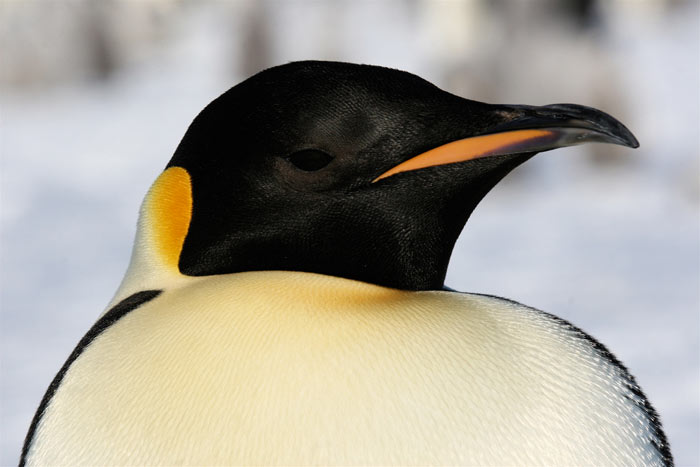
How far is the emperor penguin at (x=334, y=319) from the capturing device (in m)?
1.12

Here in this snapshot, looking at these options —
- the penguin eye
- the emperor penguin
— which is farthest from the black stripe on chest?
the penguin eye

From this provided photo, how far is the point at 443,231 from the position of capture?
1338mm

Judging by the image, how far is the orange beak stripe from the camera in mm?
1248

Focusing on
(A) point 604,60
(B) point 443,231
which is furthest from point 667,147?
(B) point 443,231

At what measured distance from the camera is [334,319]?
119cm

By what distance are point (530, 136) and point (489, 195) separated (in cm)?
524

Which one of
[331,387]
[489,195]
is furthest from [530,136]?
[489,195]

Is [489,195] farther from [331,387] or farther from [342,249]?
[331,387]

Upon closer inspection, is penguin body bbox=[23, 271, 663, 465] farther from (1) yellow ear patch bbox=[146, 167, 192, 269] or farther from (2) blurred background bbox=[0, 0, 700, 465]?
(2) blurred background bbox=[0, 0, 700, 465]

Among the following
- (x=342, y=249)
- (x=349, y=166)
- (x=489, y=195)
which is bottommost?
(x=489, y=195)

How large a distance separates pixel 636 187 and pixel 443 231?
544 cm

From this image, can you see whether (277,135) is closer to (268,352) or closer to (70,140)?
(268,352)

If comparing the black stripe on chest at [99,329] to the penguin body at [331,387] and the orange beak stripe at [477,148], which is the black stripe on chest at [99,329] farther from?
the orange beak stripe at [477,148]

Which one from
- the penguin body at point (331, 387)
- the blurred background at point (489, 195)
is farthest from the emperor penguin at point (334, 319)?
the blurred background at point (489, 195)
